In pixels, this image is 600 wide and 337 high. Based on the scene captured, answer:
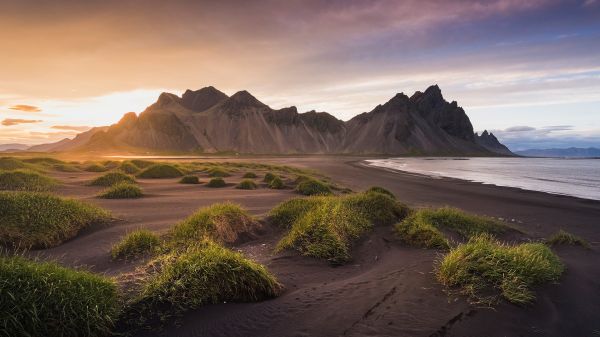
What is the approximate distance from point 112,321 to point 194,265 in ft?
5.01

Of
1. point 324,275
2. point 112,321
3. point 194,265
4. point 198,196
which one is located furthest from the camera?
point 198,196

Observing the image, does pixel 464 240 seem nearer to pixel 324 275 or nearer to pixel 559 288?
pixel 559 288

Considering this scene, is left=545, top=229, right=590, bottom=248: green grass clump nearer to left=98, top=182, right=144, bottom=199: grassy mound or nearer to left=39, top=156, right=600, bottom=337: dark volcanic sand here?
left=39, top=156, right=600, bottom=337: dark volcanic sand

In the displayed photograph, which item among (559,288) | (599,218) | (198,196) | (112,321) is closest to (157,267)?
(112,321)

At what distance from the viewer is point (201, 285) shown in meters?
6.40

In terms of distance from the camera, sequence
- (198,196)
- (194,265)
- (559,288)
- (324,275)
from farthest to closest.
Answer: (198,196) → (324,275) → (559,288) → (194,265)

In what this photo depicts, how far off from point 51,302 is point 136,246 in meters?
4.81

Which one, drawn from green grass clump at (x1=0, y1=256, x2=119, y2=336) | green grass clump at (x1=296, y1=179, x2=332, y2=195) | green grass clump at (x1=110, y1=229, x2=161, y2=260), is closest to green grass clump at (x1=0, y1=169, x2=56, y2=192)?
green grass clump at (x1=110, y1=229, x2=161, y2=260)

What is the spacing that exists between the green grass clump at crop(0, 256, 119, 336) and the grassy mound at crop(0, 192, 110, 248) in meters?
5.58

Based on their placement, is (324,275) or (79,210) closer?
(324,275)

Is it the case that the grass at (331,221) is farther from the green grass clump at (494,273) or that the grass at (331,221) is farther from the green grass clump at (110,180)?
the green grass clump at (110,180)

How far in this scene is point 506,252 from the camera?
308 inches

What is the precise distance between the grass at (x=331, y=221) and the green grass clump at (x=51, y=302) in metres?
5.25

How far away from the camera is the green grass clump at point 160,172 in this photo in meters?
33.9
